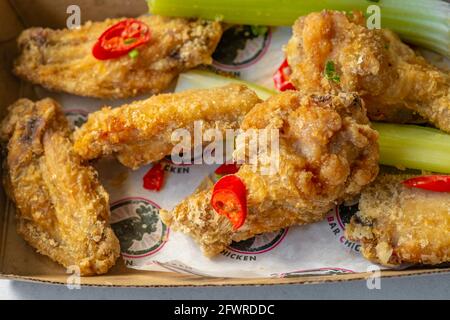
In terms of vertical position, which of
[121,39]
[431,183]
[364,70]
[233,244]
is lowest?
[233,244]

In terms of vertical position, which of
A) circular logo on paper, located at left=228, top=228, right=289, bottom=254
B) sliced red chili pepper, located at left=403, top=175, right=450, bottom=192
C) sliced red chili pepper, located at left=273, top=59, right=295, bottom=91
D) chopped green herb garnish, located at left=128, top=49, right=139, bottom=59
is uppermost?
chopped green herb garnish, located at left=128, top=49, right=139, bottom=59

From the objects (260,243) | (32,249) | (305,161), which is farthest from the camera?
(32,249)

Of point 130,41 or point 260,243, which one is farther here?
point 130,41

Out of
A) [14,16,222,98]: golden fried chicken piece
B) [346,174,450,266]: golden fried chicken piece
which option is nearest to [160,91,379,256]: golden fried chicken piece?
[346,174,450,266]: golden fried chicken piece

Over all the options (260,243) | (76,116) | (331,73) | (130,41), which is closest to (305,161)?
(331,73)

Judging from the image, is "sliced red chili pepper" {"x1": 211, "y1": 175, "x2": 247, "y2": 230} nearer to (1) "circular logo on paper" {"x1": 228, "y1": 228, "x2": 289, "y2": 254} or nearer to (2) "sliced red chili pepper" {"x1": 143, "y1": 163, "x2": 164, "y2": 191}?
(1) "circular logo on paper" {"x1": 228, "y1": 228, "x2": 289, "y2": 254}

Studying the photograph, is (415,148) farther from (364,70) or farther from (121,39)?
(121,39)

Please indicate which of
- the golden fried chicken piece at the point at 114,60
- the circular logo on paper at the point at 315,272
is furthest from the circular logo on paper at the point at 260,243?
the golden fried chicken piece at the point at 114,60

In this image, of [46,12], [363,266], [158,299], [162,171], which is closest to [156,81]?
[162,171]
